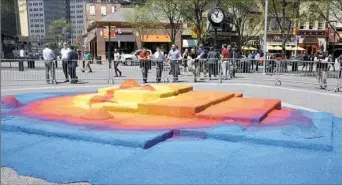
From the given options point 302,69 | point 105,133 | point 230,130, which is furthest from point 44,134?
point 302,69

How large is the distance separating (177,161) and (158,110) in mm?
2911

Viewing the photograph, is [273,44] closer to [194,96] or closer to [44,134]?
[194,96]

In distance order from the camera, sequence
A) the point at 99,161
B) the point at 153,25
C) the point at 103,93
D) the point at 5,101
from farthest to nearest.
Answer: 1. the point at 153,25
2. the point at 103,93
3. the point at 5,101
4. the point at 99,161

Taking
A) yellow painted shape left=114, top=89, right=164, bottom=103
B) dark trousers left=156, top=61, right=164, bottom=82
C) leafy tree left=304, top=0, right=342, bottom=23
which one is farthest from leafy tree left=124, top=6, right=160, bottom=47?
yellow painted shape left=114, top=89, right=164, bottom=103

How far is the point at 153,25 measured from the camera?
47.2 metres

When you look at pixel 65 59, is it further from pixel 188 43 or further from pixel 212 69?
pixel 188 43

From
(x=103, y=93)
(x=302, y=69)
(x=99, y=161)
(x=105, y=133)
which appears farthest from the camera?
(x=302, y=69)

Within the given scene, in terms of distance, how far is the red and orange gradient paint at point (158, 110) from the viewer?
290 inches

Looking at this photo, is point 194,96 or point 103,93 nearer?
point 194,96

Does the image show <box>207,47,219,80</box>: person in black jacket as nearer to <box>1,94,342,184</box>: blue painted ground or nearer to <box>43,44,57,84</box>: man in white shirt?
<box>43,44,57,84</box>: man in white shirt

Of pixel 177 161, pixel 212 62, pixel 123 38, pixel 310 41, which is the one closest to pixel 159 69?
pixel 212 62

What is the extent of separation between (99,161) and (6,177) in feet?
4.25

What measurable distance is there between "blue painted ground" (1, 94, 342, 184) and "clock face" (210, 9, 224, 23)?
14059 millimetres

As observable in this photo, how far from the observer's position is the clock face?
1983 cm
